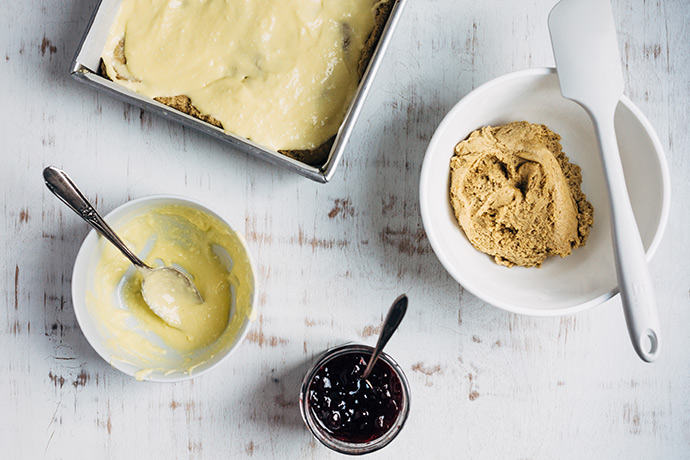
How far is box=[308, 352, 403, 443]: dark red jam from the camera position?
127 cm

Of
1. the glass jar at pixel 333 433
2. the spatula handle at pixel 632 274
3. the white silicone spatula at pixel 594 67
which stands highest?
the white silicone spatula at pixel 594 67

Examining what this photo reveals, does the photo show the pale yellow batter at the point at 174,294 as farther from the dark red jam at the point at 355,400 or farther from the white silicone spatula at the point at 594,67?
the white silicone spatula at the point at 594,67

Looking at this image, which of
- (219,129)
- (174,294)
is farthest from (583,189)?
(174,294)

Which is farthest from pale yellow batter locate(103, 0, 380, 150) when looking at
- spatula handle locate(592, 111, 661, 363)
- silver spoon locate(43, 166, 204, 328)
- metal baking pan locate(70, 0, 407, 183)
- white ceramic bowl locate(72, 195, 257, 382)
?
spatula handle locate(592, 111, 661, 363)

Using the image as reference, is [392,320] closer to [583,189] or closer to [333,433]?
[333,433]

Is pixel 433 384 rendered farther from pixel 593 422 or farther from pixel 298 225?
pixel 298 225

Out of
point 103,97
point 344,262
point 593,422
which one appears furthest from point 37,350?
point 593,422

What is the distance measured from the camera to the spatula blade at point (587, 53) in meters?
1.18

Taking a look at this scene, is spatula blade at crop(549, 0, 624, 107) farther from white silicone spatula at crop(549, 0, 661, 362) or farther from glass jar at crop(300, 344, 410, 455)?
glass jar at crop(300, 344, 410, 455)

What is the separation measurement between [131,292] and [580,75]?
114 cm

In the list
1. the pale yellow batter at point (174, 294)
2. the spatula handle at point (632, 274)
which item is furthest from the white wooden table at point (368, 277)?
the spatula handle at point (632, 274)

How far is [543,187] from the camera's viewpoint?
1.29m

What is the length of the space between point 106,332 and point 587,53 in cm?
122

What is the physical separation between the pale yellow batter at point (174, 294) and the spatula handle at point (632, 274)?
79 cm
